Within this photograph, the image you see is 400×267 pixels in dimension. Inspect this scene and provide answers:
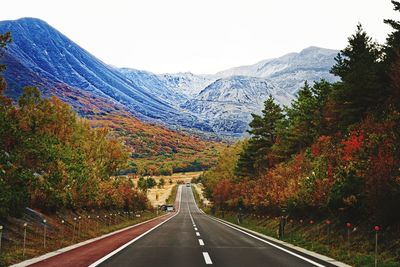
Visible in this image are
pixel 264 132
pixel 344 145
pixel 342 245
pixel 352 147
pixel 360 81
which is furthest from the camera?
pixel 264 132

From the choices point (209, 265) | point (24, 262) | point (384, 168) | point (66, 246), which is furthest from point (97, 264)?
point (384, 168)

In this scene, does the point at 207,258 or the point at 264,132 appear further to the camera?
the point at 264,132

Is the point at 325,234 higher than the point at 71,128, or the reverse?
the point at 71,128

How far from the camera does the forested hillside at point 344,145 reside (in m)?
14.6

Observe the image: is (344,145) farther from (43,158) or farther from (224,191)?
(224,191)

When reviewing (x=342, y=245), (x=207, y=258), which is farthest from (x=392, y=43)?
(x=207, y=258)

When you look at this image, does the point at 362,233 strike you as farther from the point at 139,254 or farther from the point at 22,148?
the point at 22,148

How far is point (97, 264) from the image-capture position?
464 inches

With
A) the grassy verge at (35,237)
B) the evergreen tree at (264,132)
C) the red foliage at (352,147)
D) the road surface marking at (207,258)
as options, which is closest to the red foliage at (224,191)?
the evergreen tree at (264,132)

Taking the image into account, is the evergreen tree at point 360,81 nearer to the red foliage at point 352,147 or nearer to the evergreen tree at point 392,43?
the evergreen tree at point 392,43

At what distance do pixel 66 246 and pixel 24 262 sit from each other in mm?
5285

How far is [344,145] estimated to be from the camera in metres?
25.7

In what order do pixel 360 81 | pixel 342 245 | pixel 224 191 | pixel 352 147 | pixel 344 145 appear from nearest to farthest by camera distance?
pixel 342 245 < pixel 352 147 < pixel 344 145 < pixel 360 81 < pixel 224 191

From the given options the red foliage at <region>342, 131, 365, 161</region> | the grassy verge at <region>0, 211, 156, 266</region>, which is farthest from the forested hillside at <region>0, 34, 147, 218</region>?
the red foliage at <region>342, 131, 365, 161</region>
